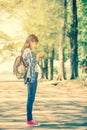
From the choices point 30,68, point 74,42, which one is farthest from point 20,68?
point 74,42

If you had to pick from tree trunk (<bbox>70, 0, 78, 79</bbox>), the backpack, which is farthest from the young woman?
tree trunk (<bbox>70, 0, 78, 79</bbox>)

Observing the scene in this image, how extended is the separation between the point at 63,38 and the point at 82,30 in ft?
41.5

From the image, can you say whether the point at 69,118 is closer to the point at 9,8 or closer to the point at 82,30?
the point at 9,8

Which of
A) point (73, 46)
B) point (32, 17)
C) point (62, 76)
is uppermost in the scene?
point (32, 17)

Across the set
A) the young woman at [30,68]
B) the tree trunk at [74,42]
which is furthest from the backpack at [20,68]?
the tree trunk at [74,42]

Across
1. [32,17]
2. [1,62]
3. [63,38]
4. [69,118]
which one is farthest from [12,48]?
[69,118]

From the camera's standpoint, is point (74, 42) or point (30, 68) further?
point (74, 42)

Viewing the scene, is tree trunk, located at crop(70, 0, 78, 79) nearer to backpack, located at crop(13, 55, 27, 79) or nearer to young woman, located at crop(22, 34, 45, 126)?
young woman, located at crop(22, 34, 45, 126)

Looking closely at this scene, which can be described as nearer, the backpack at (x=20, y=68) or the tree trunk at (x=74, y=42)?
the backpack at (x=20, y=68)

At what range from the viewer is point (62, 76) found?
39406 mm

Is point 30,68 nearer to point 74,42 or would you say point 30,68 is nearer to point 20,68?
point 20,68

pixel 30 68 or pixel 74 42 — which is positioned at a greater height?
pixel 74 42

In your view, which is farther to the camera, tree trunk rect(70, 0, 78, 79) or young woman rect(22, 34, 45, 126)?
tree trunk rect(70, 0, 78, 79)

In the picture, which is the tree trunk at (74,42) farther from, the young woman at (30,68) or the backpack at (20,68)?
the backpack at (20,68)
